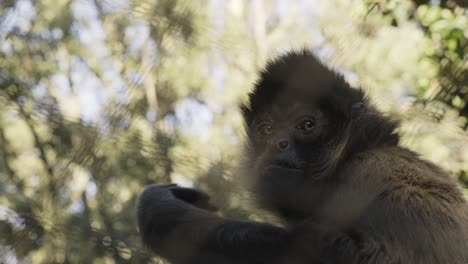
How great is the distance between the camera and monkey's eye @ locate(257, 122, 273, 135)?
3428mm

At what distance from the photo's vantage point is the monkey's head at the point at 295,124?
10.3ft

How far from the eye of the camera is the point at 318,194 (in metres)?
3.08

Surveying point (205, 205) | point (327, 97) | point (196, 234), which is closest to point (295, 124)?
point (327, 97)

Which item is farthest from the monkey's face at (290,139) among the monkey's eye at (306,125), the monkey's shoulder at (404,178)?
the monkey's shoulder at (404,178)

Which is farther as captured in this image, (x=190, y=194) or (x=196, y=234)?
(x=190, y=194)

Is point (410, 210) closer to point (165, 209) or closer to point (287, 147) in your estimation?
point (287, 147)

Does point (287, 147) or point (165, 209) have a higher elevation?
point (287, 147)

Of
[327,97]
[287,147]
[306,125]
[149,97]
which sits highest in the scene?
[327,97]

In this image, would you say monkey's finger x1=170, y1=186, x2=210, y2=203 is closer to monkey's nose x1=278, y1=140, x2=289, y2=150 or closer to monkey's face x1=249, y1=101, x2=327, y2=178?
monkey's face x1=249, y1=101, x2=327, y2=178

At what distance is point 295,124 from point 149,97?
3541 millimetres

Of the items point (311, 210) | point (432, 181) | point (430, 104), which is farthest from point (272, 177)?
point (430, 104)

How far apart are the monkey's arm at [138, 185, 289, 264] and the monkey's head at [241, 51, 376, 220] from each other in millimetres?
294

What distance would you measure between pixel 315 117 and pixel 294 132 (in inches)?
4.8

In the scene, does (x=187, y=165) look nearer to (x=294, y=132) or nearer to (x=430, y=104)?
(x=294, y=132)
